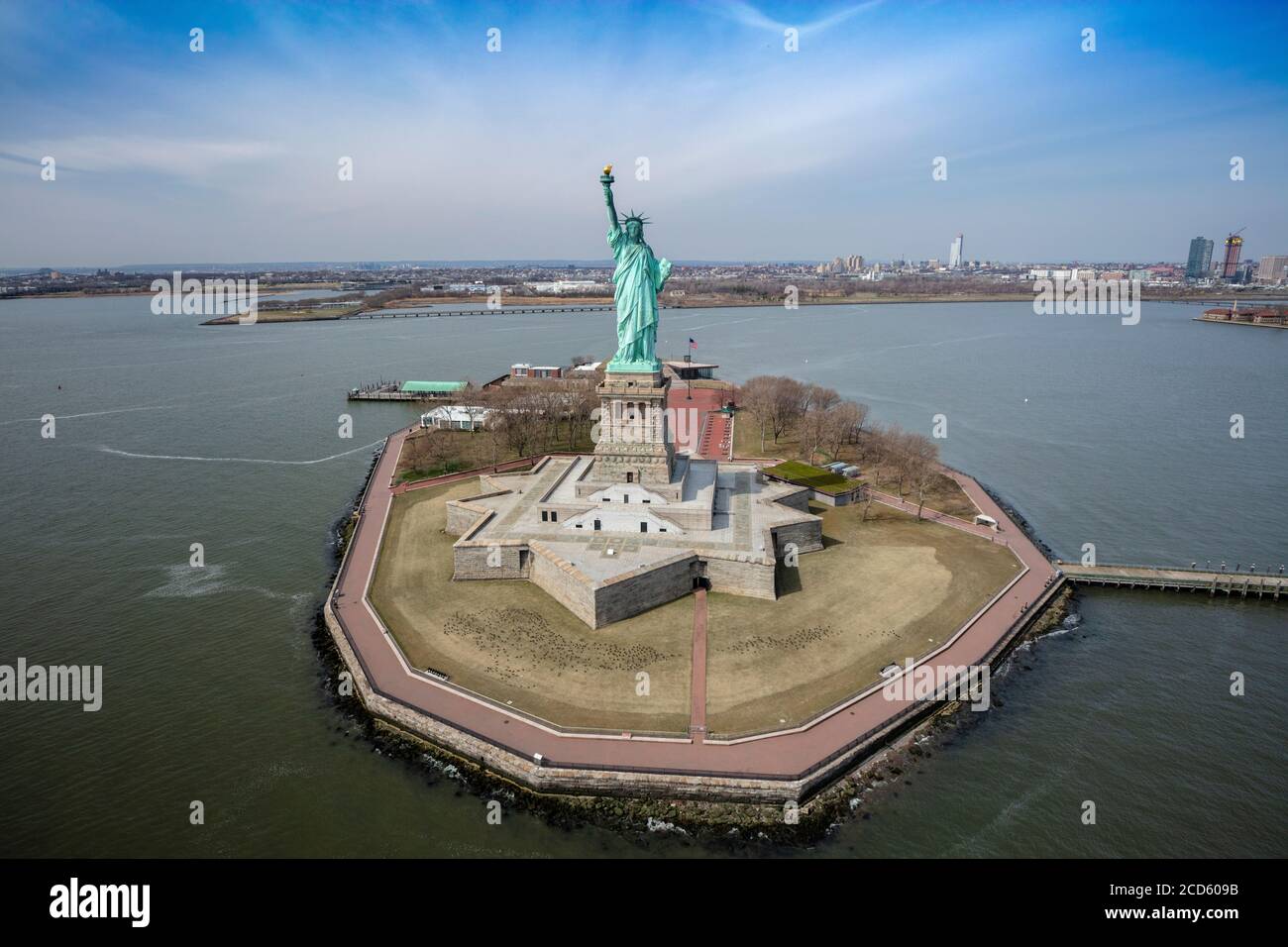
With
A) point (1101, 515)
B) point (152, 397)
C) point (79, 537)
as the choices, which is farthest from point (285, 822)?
point (152, 397)

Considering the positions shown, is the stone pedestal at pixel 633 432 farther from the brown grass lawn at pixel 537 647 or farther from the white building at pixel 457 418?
the white building at pixel 457 418

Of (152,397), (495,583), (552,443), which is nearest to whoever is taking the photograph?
(495,583)

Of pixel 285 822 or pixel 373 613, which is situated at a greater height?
pixel 373 613

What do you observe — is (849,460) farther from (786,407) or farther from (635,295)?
(635,295)

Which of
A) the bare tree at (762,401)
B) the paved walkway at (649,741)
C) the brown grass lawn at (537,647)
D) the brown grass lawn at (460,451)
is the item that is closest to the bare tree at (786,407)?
the bare tree at (762,401)

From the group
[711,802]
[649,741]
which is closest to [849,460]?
[649,741]
